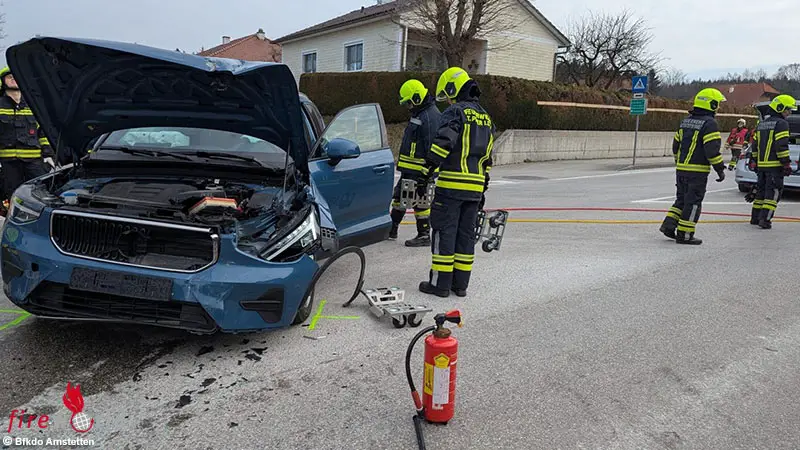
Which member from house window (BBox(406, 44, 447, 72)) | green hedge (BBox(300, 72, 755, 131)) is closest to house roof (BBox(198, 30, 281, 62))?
house window (BBox(406, 44, 447, 72))

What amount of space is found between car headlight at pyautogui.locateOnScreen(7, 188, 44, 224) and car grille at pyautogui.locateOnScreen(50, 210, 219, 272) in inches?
6.6

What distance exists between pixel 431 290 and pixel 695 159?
432 cm

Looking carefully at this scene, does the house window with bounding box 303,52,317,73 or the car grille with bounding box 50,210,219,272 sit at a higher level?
the house window with bounding box 303,52,317,73

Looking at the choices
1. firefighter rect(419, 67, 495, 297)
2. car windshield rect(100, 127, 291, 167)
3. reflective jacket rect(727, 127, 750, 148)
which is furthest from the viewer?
reflective jacket rect(727, 127, 750, 148)

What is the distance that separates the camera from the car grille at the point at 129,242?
3.26m

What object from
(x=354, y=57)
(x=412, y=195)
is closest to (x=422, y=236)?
(x=412, y=195)

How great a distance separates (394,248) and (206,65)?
3.70 meters

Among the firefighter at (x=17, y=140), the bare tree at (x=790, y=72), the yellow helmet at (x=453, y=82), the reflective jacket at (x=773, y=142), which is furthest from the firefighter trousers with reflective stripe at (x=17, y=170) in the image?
the bare tree at (x=790, y=72)

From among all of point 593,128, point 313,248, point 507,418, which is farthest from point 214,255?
point 593,128

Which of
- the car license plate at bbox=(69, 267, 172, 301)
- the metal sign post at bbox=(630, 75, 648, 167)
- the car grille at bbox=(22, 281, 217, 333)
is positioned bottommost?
the car grille at bbox=(22, 281, 217, 333)

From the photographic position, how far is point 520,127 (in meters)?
19.8

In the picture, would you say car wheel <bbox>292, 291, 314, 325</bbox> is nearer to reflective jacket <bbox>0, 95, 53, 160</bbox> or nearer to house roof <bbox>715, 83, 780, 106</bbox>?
reflective jacket <bbox>0, 95, 53, 160</bbox>

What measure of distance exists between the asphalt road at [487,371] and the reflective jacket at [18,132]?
9.86 feet

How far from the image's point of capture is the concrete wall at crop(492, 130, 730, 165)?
19.3 meters
